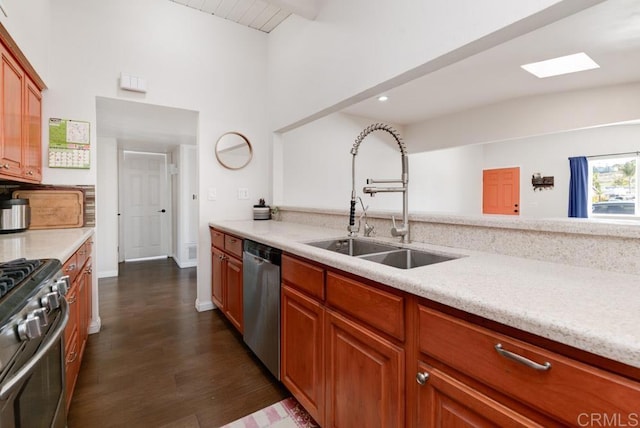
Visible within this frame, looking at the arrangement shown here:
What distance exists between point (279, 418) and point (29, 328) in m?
1.22

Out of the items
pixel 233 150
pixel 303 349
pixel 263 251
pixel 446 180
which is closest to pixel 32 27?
pixel 233 150

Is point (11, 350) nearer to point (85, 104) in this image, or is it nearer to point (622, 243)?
point (622, 243)

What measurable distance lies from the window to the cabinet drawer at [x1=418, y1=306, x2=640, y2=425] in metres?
6.22

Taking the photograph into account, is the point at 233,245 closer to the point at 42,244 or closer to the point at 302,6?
the point at 42,244

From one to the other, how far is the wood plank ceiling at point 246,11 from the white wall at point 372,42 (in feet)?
0.35

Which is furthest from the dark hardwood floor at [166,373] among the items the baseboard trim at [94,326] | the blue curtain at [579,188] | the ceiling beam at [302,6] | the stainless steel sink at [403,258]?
the blue curtain at [579,188]

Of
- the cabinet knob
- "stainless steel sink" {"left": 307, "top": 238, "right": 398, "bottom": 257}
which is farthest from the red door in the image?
the cabinet knob

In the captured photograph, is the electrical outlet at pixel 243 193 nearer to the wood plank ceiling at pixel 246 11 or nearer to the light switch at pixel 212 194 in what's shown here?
the light switch at pixel 212 194

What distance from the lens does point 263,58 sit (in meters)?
3.32

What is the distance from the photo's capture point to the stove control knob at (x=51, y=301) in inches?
38.1

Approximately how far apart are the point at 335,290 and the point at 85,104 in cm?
259

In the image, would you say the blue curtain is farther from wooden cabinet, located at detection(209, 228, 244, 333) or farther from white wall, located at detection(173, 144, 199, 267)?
white wall, located at detection(173, 144, 199, 267)

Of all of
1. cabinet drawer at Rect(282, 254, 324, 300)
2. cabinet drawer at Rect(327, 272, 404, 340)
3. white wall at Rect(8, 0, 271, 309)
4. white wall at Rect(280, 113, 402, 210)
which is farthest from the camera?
white wall at Rect(280, 113, 402, 210)

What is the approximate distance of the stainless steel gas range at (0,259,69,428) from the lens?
2.44 feet
